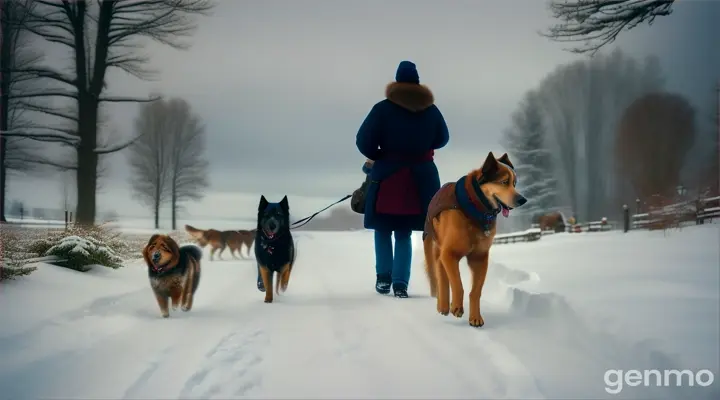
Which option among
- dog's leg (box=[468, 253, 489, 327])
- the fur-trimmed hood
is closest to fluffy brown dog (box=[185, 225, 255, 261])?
the fur-trimmed hood

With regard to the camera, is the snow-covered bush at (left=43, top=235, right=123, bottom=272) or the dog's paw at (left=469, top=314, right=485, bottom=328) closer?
the dog's paw at (left=469, top=314, right=485, bottom=328)

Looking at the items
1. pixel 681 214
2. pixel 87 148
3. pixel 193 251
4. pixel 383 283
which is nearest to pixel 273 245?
pixel 193 251

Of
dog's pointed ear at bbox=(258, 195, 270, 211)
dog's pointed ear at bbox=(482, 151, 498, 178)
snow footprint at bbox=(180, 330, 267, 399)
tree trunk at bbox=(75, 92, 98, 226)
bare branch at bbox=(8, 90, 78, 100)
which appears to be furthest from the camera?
tree trunk at bbox=(75, 92, 98, 226)

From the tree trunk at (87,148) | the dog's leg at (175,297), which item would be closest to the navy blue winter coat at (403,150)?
the dog's leg at (175,297)

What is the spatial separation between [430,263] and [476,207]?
112 centimetres

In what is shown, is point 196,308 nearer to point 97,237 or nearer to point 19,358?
point 19,358

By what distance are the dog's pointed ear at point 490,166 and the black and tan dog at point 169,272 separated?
2.42 meters

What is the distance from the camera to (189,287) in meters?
4.20

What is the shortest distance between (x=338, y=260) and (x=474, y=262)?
246 centimetres

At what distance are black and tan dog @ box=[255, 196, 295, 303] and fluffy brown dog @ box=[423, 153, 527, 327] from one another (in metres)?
1.28

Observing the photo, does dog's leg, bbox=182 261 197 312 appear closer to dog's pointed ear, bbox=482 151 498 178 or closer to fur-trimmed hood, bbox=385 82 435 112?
fur-trimmed hood, bbox=385 82 435 112

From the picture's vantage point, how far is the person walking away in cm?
378

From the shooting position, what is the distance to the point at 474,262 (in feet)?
10.7

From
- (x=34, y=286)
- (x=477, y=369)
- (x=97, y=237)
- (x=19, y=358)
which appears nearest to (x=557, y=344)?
(x=477, y=369)
